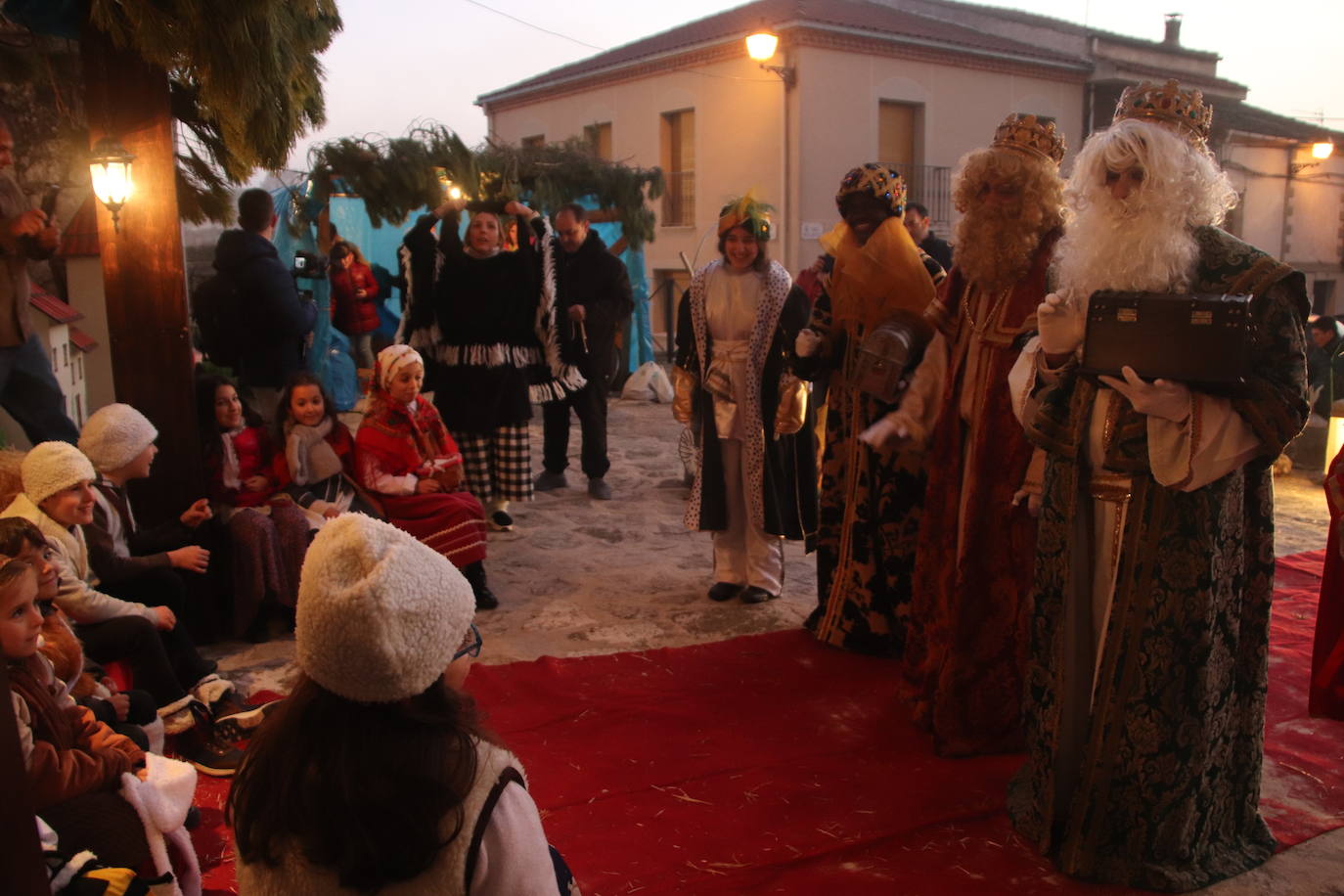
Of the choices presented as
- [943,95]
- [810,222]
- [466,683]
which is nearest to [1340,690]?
[466,683]

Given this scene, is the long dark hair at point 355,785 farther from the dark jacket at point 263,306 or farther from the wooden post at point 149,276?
the dark jacket at point 263,306

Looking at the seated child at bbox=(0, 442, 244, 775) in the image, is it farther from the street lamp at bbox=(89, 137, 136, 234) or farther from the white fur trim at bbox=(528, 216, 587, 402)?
the white fur trim at bbox=(528, 216, 587, 402)

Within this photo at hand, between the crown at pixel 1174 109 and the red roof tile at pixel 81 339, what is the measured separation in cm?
616

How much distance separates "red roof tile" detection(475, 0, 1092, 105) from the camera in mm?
17875

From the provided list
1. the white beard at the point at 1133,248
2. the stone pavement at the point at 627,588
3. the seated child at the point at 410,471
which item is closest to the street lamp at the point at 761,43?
the stone pavement at the point at 627,588

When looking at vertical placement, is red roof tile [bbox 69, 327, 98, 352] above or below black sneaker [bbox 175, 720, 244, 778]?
above

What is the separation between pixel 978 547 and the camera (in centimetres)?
367

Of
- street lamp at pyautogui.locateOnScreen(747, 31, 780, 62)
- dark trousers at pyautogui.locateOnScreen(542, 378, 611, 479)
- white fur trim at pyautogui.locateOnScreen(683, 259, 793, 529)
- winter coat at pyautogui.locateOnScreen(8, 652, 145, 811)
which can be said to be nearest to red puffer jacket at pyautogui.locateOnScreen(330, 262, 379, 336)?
dark trousers at pyautogui.locateOnScreen(542, 378, 611, 479)

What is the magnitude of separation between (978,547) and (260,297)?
14.9ft

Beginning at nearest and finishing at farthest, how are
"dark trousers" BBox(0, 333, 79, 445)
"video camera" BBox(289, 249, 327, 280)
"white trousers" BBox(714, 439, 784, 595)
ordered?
1. "dark trousers" BBox(0, 333, 79, 445)
2. "white trousers" BBox(714, 439, 784, 595)
3. "video camera" BBox(289, 249, 327, 280)

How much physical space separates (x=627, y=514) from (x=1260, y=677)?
468cm

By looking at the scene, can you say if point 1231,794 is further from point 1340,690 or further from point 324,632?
point 324,632

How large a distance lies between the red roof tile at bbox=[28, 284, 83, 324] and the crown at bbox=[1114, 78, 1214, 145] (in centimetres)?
540

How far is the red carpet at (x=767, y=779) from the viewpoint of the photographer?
3088 mm
